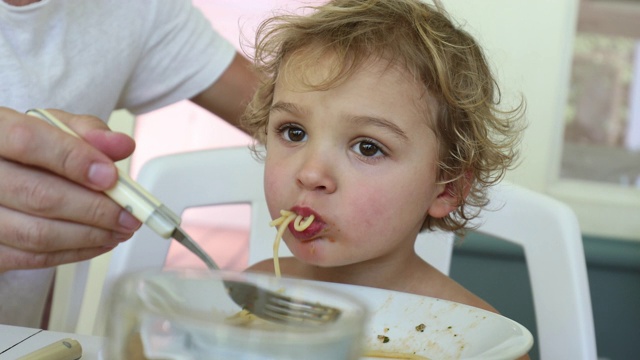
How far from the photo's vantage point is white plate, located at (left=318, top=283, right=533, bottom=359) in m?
0.63

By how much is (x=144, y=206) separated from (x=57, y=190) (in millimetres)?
163

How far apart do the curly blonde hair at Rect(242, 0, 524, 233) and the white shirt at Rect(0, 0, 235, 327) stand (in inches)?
9.3

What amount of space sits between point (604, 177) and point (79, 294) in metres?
1.40

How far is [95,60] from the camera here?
124 cm

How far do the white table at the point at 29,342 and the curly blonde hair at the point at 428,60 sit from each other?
1.35 ft

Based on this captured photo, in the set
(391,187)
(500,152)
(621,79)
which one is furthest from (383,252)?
(621,79)

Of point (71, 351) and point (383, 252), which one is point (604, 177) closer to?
point (383, 252)

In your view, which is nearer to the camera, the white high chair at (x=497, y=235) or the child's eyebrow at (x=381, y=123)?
the child's eyebrow at (x=381, y=123)

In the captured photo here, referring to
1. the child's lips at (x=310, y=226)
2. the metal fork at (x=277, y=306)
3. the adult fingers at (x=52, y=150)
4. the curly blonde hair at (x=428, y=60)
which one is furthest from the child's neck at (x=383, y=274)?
the metal fork at (x=277, y=306)

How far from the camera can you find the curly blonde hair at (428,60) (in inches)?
40.1

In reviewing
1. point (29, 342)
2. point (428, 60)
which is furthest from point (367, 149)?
point (29, 342)

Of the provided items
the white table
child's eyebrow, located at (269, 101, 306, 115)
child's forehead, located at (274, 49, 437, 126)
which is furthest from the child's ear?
the white table

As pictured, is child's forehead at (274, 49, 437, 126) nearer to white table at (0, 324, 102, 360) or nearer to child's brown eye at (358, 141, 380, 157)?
child's brown eye at (358, 141, 380, 157)

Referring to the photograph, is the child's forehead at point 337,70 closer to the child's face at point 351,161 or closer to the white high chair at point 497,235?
the child's face at point 351,161
